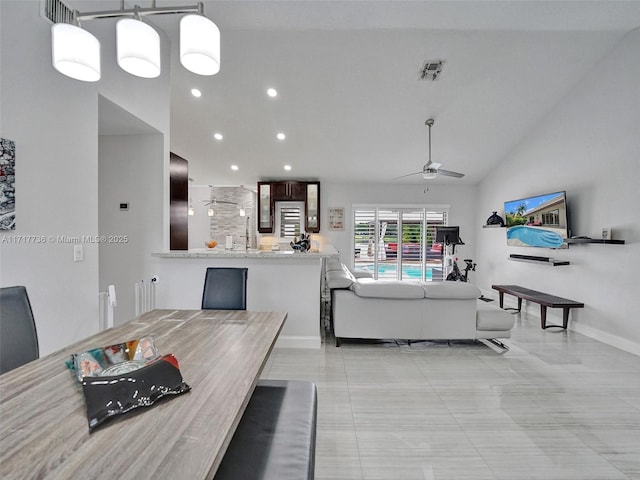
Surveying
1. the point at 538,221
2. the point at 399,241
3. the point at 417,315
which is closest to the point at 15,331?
the point at 417,315

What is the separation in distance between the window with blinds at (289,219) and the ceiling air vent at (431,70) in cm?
380

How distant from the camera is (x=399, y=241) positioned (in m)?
7.23

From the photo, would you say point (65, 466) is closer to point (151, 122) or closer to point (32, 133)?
point (32, 133)

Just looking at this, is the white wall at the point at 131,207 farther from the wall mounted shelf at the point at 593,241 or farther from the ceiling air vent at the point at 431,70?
the wall mounted shelf at the point at 593,241

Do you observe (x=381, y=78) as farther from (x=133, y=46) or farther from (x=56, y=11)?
(x=133, y=46)

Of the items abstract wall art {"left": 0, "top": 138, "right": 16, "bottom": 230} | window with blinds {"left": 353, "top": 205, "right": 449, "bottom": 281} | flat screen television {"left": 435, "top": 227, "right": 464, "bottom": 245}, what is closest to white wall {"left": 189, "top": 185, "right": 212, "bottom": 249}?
window with blinds {"left": 353, "top": 205, "right": 449, "bottom": 281}

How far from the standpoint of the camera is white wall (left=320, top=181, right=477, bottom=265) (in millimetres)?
7145

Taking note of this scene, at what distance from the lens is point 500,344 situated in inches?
136

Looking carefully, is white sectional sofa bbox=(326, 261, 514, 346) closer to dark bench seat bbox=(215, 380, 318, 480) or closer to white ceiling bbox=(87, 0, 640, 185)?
dark bench seat bbox=(215, 380, 318, 480)

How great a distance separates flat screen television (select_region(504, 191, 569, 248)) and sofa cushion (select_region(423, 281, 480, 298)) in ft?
6.58

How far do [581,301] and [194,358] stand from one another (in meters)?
4.94

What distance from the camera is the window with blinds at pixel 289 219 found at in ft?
22.9

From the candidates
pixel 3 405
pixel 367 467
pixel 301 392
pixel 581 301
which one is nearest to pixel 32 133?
pixel 3 405

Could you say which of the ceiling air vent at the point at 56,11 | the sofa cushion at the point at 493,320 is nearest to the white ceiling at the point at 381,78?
the ceiling air vent at the point at 56,11
